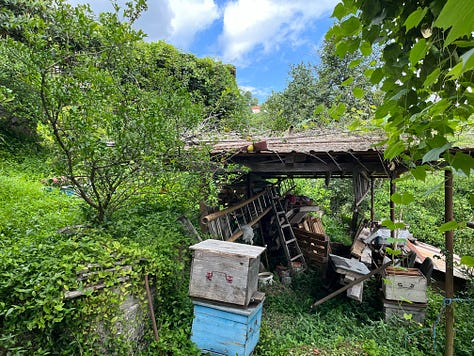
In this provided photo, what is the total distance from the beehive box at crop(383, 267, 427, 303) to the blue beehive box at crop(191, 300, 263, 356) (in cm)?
255

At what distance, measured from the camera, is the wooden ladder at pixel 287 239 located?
6.36 metres

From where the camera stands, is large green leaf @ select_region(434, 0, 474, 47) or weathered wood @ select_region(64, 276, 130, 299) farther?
weathered wood @ select_region(64, 276, 130, 299)

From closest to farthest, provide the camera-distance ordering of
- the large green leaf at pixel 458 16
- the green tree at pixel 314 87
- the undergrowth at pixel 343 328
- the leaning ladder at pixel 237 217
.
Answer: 1. the large green leaf at pixel 458 16
2. the undergrowth at pixel 343 328
3. the leaning ladder at pixel 237 217
4. the green tree at pixel 314 87

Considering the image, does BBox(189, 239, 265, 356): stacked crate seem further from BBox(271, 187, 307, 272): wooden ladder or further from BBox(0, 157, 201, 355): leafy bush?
BBox(271, 187, 307, 272): wooden ladder

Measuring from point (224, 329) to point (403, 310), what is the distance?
10.4 feet

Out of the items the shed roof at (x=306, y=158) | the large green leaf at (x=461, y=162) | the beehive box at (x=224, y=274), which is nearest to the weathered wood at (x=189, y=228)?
the beehive box at (x=224, y=274)

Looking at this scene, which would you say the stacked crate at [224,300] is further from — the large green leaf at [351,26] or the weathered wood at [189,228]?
the large green leaf at [351,26]

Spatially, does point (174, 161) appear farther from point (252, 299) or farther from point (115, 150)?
point (252, 299)

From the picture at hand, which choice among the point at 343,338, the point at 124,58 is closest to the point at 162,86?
the point at 124,58

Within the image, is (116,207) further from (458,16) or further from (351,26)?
(458,16)

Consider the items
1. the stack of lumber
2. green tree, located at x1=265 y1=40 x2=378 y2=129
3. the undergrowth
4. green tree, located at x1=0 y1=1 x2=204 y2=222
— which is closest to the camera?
green tree, located at x1=0 y1=1 x2=204 y2=222

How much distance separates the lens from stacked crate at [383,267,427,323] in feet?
14.3

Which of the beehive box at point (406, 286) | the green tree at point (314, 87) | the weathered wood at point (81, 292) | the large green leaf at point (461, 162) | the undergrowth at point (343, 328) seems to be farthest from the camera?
the green tree at point (314, 87)

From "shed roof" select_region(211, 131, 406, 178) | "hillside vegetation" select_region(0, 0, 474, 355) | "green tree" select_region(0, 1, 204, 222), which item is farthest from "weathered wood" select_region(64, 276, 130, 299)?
"shed roof" select_region(211, 131, 406, 178)
